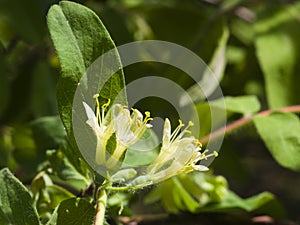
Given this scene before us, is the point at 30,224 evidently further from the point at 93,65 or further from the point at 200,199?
the point at 200,199

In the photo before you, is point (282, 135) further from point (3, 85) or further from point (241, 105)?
point (3, 85)

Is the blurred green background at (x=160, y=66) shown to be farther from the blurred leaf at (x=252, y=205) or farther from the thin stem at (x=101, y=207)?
the thin stem at (x=101, y=207)

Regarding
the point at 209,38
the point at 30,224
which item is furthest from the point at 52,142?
the point at 209,38

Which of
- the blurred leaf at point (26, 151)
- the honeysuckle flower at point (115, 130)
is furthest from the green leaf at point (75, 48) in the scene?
the blurred leaf at point (26, 151)

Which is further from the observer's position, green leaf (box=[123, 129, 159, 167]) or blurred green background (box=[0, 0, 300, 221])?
blurred green background (box=[0, 0, 300, 221])

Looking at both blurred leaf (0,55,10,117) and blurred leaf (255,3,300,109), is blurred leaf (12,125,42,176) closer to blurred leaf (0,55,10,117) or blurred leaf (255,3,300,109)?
blurred leaf (0,55,10,117)

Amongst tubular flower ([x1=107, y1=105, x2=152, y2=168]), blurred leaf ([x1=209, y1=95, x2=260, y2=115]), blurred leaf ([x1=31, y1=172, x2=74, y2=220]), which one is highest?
tubular flower ([x1=107, y1=105, x2=152, y2=168])

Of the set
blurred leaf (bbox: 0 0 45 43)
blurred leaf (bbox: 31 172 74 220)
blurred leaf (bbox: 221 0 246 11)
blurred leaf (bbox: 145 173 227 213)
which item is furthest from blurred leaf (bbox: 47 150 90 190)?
blurred leaf (bbox: 221 0 246 11)
